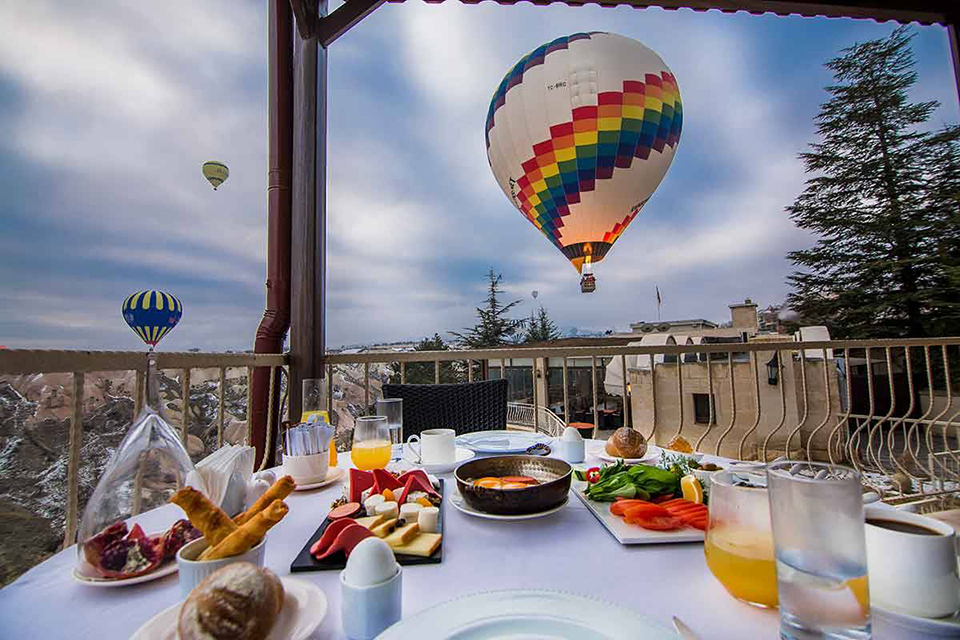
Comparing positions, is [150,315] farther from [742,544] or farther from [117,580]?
[742,544]

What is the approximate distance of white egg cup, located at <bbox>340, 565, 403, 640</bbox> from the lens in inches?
15.6

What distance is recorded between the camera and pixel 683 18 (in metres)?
7.15

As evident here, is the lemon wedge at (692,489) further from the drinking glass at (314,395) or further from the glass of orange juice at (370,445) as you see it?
the drinking glass at (314,395)

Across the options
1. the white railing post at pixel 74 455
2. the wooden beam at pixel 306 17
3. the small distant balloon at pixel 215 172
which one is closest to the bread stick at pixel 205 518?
the white railing post at pixel 74 455

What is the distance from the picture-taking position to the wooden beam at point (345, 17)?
246 cm

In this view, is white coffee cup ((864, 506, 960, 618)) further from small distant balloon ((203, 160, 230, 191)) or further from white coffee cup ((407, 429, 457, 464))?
small distant balloon ((203, 160, 230, 191))

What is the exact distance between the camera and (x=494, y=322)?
16641 mm

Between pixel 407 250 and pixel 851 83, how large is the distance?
1518 cm

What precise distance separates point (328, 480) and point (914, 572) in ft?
3.06

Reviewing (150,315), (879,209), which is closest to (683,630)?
(150,315)

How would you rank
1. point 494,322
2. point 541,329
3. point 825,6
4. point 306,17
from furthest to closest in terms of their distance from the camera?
point 541,329
point 494,322
point 825,6
point 306,17

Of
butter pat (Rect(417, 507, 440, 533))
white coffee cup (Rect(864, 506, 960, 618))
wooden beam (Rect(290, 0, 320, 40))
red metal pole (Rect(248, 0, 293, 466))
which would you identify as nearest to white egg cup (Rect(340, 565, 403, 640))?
butter pat (Rect(417, 507, 440, 533))

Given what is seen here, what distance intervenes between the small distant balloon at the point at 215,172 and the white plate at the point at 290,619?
7.38 metres

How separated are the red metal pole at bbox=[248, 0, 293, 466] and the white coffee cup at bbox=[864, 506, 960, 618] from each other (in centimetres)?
254
